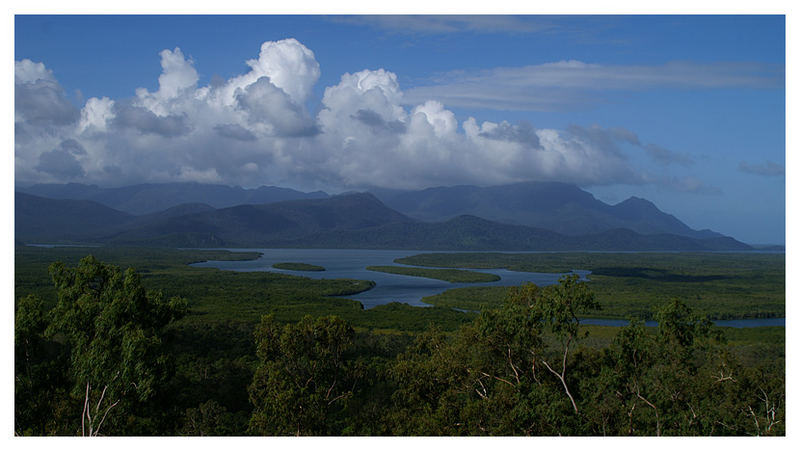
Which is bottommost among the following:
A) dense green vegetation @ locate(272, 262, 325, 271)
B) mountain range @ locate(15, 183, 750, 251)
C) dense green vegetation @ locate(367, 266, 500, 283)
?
dense green vegetation @ locate(367, 266, 500, 283)

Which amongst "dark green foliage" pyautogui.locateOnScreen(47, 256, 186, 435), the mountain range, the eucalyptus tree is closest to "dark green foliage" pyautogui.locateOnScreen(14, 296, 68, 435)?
"dark green foliage" pyautogui.locateOnScreen(47, 256, 186, 435)

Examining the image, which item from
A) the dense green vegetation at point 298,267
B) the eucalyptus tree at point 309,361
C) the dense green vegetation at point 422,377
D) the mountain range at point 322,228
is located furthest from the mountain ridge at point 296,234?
the eucalyptus tree at point 309,361

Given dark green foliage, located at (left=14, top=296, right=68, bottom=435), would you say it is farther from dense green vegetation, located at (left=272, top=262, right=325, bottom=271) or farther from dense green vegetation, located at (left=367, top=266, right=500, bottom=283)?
dense green vegetation, located at (left=272, top=262, right=325, bottom=271)

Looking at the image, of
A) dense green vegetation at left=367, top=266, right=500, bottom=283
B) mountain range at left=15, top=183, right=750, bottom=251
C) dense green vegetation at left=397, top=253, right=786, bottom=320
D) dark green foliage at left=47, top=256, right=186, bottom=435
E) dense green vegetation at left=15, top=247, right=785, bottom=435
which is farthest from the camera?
mountain range at left=15, top=183, right=750, bottom=251

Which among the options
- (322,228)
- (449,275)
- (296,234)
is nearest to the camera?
(449,275)

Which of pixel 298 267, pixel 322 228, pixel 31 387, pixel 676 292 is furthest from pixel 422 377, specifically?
pixel 322 228

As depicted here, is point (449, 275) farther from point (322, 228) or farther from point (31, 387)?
point (322, 228)

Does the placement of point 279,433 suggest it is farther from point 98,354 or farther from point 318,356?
point 98,354

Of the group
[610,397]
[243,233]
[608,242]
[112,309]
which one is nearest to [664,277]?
[610,397]

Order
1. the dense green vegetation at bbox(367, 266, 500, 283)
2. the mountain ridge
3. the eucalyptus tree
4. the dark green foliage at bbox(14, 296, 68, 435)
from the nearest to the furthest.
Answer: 1. the dark green foliage at bbox(14, 296, 68, 435)
2. the eucalyptus tree
3. the dense green vegetation at bbox(367, 266, 500, 283)
4. the mountain ridge

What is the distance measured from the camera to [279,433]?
279 inches

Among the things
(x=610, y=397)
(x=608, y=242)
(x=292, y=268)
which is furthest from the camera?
(x=608, y=242)
